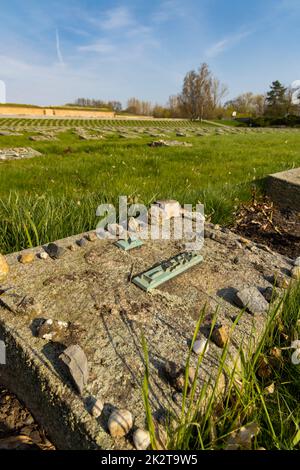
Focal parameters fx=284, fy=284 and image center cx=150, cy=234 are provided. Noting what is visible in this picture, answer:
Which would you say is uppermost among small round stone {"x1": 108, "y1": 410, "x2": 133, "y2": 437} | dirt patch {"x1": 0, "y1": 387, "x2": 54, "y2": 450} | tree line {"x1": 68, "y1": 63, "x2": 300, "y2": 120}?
tree line {"x1": 68, "y1": 63, "x2": 300, "y2": 120}

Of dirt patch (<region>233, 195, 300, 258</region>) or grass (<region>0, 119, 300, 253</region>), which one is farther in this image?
dirt patch (<region>233, 195, 300, 258</region>)

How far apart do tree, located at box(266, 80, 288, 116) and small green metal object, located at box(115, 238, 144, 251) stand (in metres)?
52.1

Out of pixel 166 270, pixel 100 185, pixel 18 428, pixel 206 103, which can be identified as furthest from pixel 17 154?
pixel 206 103

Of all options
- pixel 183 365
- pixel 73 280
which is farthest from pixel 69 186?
pixel 183 365

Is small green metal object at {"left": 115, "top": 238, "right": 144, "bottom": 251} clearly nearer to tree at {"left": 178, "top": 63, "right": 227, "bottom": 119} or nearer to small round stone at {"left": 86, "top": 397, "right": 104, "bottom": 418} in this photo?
small round stone at {"left": 86, "top": 397, "right": 104, "bottom": 418}

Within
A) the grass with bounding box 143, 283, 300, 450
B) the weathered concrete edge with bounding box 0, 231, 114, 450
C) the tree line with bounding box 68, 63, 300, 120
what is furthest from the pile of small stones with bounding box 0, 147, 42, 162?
the tree line with bounding box 68, 63, 300, 120

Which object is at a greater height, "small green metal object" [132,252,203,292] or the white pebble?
"small green metal object" [132,252,203,292]

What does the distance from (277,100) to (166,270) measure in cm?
5830

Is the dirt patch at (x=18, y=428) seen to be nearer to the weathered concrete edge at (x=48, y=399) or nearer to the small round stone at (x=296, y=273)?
the weathered concrete edge at (x=48, y=399)

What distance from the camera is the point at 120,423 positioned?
901 mm

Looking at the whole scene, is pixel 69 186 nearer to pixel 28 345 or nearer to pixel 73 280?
pixel 73 280

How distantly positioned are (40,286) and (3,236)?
35.7 inches

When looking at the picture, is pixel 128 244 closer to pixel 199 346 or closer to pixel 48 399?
pixel 199 346

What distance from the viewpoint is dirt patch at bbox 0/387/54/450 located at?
104 cm
